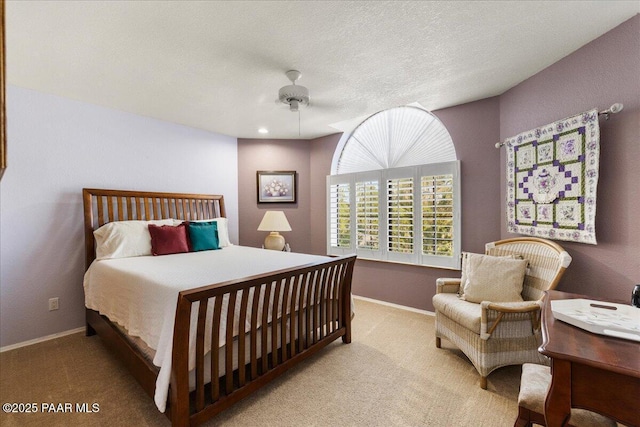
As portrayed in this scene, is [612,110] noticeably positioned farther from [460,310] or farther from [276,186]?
[276,186]

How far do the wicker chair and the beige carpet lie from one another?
0.70 ft

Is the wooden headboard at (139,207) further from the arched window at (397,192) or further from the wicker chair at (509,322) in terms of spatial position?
the wicker chair at (509,322)

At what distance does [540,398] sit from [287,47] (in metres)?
2.42

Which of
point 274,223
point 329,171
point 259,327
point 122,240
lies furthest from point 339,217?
point 122,240

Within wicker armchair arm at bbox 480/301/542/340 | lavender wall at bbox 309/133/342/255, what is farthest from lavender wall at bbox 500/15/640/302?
lavender wall at bbox 309/133/342/255

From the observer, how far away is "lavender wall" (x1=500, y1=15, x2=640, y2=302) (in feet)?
5.76

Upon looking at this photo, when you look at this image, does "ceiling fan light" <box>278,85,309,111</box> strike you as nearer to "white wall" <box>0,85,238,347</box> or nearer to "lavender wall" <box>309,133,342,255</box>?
"lavender wall" <box>309,133,342,255</box>

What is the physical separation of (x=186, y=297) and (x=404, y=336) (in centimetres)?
221

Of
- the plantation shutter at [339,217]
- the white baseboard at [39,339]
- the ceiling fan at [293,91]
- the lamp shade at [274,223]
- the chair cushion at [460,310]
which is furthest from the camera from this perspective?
the plantation shutter at [339,217]

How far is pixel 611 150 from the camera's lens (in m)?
1.89

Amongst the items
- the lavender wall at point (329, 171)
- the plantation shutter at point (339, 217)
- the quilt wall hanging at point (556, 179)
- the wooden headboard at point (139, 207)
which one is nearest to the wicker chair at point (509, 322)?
the quilt wall hanging at point (556, 179)

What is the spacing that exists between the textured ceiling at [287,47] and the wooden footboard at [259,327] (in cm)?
162

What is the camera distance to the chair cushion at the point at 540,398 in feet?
3.35

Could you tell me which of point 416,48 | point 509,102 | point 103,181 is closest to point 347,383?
point 416,48
